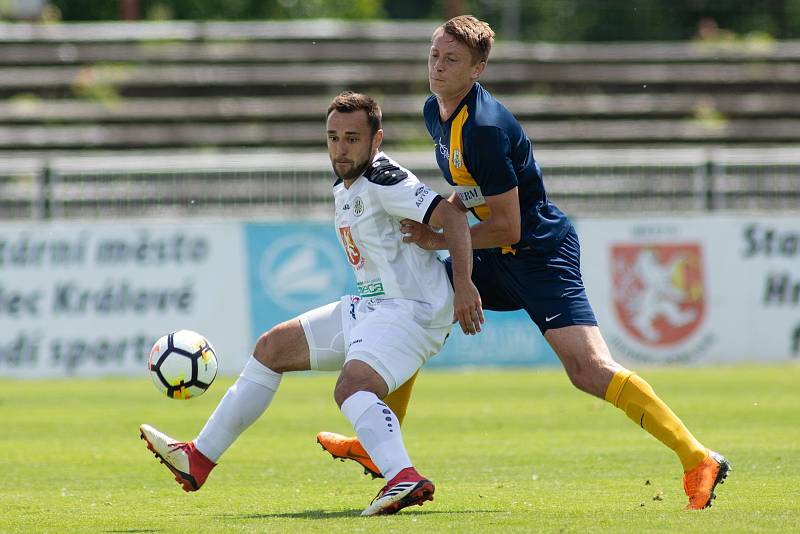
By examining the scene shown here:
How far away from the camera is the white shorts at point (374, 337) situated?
602cm

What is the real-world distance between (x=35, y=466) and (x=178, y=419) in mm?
3010

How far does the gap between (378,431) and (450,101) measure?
1.65 meters

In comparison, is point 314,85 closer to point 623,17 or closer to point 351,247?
point 623,17

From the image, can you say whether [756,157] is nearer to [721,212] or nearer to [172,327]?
[721,212]

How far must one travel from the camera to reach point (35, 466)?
8164 millimetres

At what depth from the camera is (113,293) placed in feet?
51.0

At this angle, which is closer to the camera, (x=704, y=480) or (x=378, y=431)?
(x=378, y=431)

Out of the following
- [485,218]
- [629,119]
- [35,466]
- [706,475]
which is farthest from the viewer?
[629,119]

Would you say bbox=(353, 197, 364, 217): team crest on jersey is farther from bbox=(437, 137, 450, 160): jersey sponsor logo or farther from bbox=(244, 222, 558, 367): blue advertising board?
bbox=(244, 222, 558, 367): blue advertising board

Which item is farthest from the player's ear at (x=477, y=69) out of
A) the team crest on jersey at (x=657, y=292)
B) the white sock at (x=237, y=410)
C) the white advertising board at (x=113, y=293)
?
the team crest on jersey at (x=657, y=292)

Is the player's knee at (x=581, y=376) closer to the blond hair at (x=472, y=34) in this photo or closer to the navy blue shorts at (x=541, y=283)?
the navy blue shorts at (x=541, y=283)

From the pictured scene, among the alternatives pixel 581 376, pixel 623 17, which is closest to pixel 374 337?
pixel 581 376

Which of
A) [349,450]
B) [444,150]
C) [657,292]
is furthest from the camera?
[657,292]

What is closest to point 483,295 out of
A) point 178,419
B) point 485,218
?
point 485,218
